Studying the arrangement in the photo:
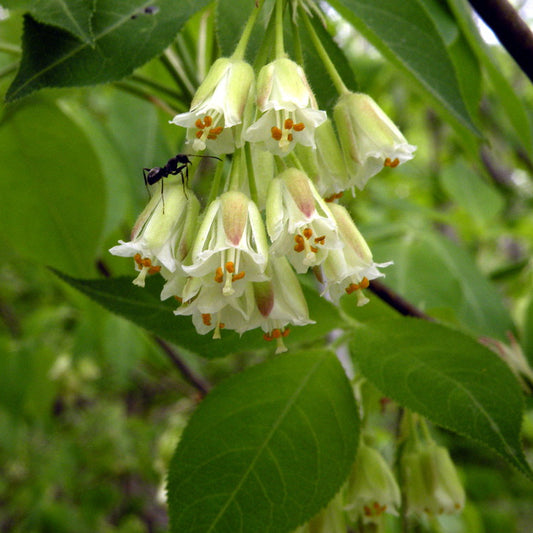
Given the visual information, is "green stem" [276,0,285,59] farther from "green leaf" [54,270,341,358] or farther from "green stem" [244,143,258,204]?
"green leaf" [54,270,341,358]

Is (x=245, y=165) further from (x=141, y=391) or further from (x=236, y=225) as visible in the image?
(x=141, y=391)

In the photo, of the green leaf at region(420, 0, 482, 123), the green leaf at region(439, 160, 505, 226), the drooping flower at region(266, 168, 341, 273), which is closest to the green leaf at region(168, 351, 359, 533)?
the drooping flower at region(266, 168, 341, 273)

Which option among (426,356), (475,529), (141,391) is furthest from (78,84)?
(141,391)

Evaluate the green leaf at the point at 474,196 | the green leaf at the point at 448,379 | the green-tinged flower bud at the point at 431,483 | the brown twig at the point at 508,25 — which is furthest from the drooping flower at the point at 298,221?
the green leaf at the point at 474,196

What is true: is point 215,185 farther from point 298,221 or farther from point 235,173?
point 298,221

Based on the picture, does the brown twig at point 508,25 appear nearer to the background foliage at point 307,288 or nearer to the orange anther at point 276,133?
the background foliage at point 307,288

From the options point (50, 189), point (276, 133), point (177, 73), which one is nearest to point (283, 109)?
point (276, 133)

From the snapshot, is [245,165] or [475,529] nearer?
[245,165]
